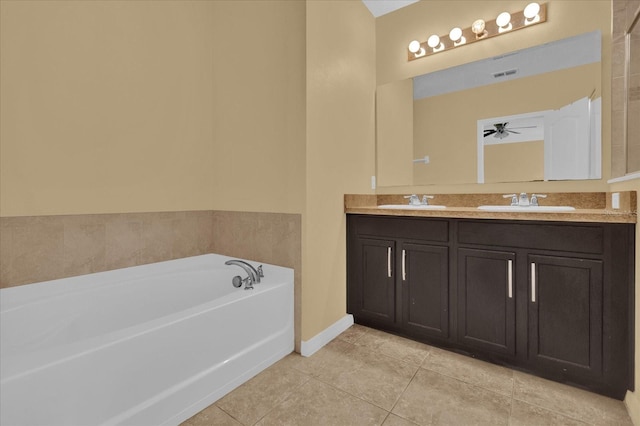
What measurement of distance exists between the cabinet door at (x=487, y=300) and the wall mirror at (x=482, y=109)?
0.77 m

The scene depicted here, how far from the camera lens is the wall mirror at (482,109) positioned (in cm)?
206

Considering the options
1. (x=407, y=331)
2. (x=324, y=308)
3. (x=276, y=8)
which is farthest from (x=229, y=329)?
(x=276, y=8)

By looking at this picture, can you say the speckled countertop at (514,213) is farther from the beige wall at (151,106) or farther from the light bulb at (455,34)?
the light bulb at (455,34)

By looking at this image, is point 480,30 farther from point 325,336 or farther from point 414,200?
point 325,336

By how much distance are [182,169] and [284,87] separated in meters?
1.01

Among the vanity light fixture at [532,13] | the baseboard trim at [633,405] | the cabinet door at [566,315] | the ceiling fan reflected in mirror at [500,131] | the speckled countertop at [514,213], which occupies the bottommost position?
the baseboard trim at [633,405]

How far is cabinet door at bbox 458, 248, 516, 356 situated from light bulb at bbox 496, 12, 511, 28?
171 centimetres

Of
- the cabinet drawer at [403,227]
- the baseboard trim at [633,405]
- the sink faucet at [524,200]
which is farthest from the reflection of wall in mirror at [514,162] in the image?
the baseboard trim at [633,405]

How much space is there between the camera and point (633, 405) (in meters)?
1.42

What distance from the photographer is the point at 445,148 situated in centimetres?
257

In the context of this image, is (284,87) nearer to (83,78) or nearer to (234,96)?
(234,96)

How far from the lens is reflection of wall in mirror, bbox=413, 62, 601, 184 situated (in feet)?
6.86

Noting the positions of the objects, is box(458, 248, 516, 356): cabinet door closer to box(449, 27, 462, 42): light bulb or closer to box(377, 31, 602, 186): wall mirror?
box(377, 31, 602, 186): wall mirror

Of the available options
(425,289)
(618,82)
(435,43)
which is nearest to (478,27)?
(435,43)
